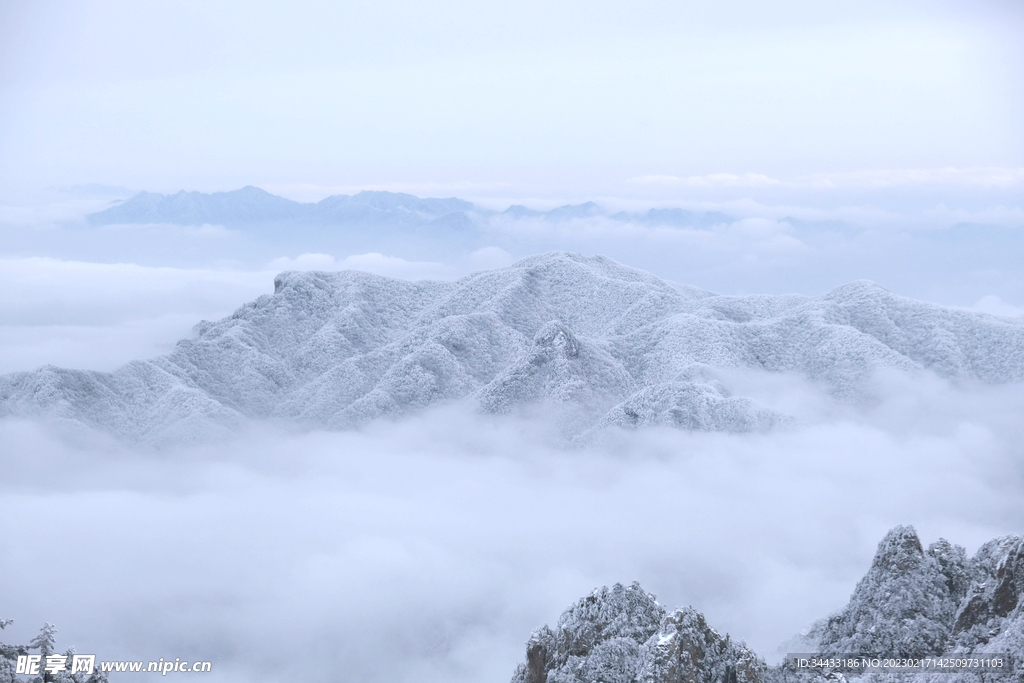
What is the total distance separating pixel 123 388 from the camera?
452ft

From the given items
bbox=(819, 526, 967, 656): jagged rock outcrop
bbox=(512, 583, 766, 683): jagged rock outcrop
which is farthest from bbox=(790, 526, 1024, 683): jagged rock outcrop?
bbox=(512, 583, 766, 683): jagged rock outcrop

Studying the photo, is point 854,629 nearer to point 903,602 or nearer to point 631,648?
point 903,602

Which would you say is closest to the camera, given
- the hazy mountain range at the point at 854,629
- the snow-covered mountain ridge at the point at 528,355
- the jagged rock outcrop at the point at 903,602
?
the hazy mountain range at the point at 854,629

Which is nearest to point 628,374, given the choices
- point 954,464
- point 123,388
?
point 954,464

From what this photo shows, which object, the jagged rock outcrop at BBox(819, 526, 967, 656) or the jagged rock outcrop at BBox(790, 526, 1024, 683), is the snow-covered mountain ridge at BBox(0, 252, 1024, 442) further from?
the jagged rock outcrop at BBox(790, 526, 1024, 683)

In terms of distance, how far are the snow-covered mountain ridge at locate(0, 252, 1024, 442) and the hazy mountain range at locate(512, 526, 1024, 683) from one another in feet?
248

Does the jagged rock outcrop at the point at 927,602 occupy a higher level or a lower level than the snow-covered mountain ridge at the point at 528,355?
lower

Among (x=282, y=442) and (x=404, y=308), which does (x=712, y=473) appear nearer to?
(x=282, y=442)

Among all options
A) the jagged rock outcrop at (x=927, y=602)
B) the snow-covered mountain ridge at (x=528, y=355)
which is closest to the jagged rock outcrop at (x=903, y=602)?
the jagged rock outcrop at (x=927, y=602)

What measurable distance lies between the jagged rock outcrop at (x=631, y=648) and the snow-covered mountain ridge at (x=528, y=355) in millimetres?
78947

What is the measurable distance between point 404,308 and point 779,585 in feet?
340

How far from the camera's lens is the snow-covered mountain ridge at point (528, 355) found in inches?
4914

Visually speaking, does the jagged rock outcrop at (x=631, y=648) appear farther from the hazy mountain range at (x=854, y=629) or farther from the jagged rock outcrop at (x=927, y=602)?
the jagged rock outcrop at (x=927, y=602)

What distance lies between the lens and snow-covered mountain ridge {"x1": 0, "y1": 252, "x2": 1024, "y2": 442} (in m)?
125
